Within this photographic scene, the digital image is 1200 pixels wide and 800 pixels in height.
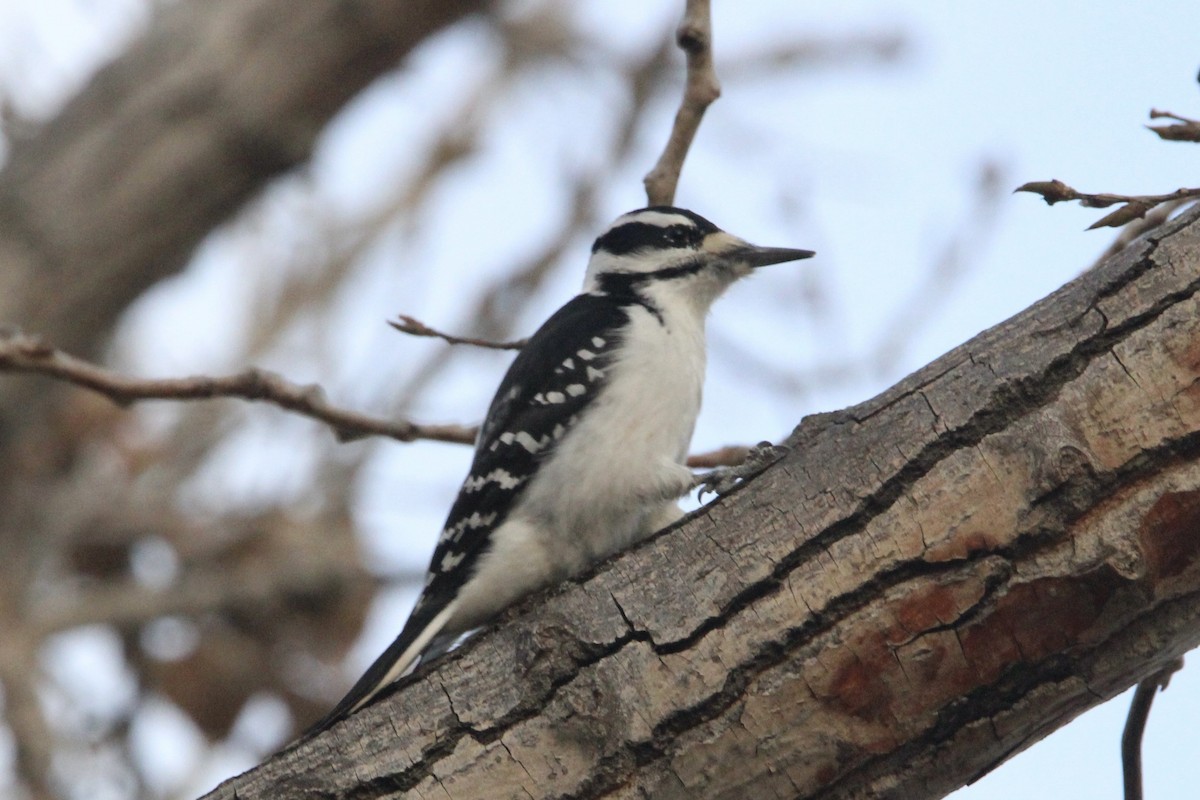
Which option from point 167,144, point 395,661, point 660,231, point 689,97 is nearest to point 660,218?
point 660,231

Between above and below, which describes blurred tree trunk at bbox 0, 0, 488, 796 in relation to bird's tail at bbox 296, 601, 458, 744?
above

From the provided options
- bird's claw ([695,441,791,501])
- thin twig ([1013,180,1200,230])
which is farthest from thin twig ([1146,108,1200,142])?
bird's claw ([695,441,791,501])

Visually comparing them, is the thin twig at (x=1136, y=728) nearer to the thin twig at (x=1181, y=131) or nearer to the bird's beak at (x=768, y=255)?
the thin twig at (x=1181, y=131)

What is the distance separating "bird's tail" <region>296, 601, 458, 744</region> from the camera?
3227mm

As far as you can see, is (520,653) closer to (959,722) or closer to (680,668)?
(680,668)

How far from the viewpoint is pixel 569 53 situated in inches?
467

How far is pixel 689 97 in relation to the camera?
441 centimetres

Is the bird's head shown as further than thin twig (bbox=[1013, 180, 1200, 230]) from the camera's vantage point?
Yes

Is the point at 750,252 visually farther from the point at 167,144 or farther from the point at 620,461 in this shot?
the point at 167,144

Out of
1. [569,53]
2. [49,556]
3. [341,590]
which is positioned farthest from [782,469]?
[569,53]

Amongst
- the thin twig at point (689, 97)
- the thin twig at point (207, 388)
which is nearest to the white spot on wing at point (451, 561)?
the thin twig at point (207, 388)

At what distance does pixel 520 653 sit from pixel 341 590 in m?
6.83

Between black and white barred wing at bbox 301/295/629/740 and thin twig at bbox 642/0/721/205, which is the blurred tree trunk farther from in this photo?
thin twig at bbox 642/0/721/205

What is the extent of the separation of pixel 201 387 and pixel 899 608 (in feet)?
7.02
